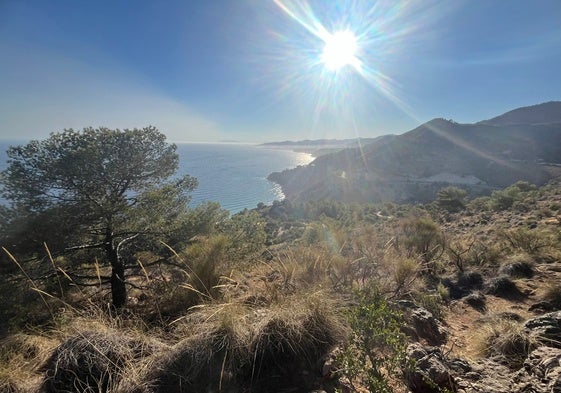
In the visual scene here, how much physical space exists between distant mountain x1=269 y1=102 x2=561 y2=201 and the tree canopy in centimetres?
6285

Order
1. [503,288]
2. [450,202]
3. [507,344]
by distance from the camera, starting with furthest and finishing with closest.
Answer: [450,202], [503,288], [507,344]

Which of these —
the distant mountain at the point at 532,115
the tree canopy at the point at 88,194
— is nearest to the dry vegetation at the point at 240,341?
the tree canopy at the point at 88,194

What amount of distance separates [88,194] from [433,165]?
89101 millimetres

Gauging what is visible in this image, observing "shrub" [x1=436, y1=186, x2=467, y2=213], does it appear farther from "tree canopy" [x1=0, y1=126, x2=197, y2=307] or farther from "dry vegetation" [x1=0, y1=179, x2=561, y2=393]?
"tree canopy" [x1=0, y1=126, x2=197, y2=307]

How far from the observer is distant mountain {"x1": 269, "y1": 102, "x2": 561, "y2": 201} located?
67625 mm

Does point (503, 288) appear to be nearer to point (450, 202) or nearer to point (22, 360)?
point (22, 360)

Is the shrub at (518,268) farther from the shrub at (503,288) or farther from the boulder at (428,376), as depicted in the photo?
the boulder at (428,376)

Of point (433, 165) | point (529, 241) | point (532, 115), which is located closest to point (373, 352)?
point (529, 241)

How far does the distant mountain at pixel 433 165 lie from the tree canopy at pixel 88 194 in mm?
62850

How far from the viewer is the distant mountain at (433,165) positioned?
67.6 meters

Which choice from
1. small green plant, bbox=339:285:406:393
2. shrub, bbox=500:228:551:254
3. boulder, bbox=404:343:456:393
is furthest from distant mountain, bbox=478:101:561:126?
small green plant, bbox=339:285:406:393

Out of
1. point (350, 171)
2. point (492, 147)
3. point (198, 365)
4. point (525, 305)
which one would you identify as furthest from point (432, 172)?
point (198, 365)

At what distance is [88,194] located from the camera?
7.04m

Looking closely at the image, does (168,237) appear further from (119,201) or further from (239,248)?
(239,248)
